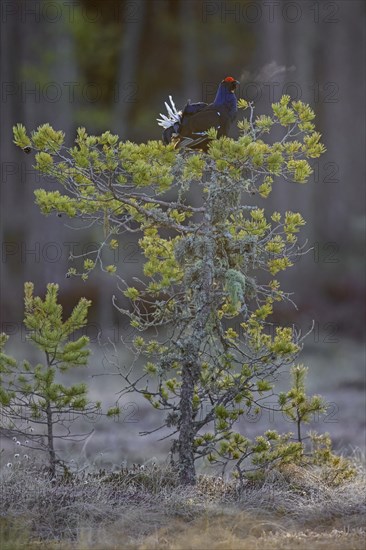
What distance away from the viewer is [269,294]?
7348mm

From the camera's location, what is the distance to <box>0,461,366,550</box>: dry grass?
582 cm

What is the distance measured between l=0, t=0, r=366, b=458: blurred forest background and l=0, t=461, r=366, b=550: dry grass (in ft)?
28.3

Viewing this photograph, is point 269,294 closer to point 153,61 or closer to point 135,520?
point 135,520

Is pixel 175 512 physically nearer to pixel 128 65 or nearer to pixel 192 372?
pixel 192 372

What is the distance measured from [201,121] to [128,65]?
12.5 metres

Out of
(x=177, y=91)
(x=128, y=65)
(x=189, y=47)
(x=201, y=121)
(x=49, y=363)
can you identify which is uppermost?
(x=189, y=47)

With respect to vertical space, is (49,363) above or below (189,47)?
below

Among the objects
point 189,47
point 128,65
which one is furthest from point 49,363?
point 189,47

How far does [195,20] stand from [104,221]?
14.4 m

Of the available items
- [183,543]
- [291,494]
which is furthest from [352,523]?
[183,543]

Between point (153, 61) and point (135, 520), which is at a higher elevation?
point (153, 61)

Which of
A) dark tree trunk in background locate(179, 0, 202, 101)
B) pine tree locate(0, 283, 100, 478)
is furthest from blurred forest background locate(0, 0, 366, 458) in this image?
pine tree locate(0, 283, 100, 478)

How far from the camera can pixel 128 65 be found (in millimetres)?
19078

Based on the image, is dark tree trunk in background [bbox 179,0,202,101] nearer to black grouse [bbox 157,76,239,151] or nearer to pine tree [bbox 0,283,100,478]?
black grouse [bbox 157,76,239,151]
